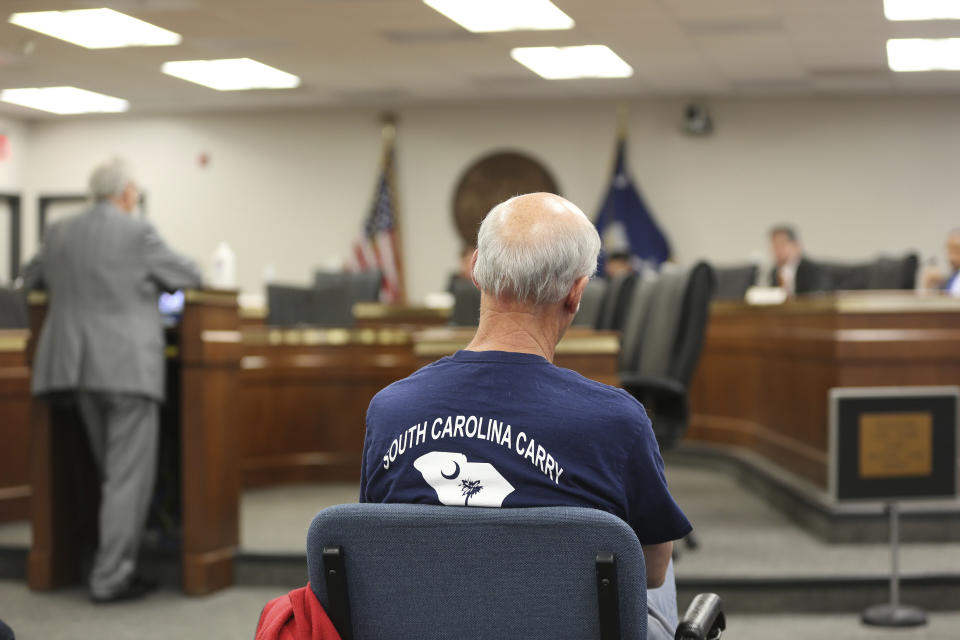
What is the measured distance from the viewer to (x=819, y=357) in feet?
15.8

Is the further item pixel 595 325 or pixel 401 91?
pixel 401 91

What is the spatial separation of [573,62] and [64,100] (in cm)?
535

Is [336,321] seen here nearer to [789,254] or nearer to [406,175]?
[789,254]

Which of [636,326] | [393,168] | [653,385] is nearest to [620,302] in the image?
[636,326]

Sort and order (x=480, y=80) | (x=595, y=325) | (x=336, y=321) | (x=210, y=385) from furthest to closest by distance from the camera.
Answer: (x=480, y=80)
(x=336, y=321)
(x=595, y=325)
(x=210, y=385)

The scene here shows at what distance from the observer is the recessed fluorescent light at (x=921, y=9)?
7.12m

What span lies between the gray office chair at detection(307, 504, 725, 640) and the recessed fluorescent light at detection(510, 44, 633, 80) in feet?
24.9

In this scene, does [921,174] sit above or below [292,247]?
above

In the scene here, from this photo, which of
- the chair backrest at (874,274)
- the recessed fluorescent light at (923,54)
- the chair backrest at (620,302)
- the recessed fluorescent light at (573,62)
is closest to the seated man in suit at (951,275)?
the chair backrest at (874,274)

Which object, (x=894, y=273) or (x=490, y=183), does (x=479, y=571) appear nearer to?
(x=894, y=273)

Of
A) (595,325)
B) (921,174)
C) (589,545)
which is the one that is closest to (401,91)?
(921,174)

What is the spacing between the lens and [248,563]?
14.1 ft

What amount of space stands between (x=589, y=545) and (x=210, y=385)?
308 centimetres

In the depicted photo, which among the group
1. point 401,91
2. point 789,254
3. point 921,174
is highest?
point 401,91
